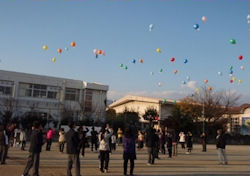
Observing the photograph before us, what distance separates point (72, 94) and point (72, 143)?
41.1m

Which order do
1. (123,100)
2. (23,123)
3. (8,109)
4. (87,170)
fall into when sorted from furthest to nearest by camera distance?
(123,100) → (8,109) → (23,123) → (87,170)

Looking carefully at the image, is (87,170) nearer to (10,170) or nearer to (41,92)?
(10,170)

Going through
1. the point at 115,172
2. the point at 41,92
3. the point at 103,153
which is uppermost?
the point at 41,92

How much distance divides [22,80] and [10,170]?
37335 millimetres

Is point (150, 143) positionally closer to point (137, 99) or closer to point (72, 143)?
point (72, 143)

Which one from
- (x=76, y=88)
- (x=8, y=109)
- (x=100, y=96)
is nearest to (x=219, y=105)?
(x=100, y=96)

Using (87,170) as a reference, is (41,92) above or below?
above

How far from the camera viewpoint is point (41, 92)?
153 ft

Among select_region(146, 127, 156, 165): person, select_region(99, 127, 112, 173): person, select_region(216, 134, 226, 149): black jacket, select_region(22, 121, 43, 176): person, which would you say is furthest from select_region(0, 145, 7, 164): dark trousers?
select_region(216, 134, 226, 149): black jacket

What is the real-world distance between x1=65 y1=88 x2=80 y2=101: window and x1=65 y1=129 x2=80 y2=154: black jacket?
4049cm

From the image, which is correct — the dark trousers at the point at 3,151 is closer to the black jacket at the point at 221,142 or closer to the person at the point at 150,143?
the person at the point at 150,143

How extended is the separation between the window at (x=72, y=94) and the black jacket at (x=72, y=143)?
1594 inches

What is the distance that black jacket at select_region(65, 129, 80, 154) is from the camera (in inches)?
323

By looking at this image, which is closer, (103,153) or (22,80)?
(103,153)
